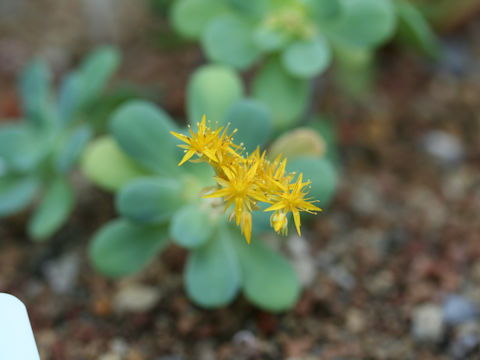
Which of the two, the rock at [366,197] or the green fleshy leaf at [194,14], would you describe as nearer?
the green fleshy leaf at [194,14]

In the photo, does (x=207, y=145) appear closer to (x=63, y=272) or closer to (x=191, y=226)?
(x=191, y=226)

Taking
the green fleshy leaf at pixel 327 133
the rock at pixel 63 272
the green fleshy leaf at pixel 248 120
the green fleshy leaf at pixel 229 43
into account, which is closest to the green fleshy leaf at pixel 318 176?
the green fleshy leaf at pixel 248 120

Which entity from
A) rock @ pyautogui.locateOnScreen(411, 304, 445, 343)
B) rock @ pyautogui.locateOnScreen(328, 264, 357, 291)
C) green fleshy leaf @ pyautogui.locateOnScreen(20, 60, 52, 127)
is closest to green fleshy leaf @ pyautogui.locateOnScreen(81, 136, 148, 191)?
green fleshy leaf @ pyautogui.locateOnScreen(20, 60, 52, 127)

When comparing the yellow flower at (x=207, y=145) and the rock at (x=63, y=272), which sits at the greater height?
the rock at (x=63, y=272)

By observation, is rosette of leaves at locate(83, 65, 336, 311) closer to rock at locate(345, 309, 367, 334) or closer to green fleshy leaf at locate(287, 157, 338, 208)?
green fleshy leaf at locate(287, 157, 338, 208)

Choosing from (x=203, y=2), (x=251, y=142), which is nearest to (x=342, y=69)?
(x=203, y=2)

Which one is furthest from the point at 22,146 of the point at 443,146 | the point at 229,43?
the point at 443,146

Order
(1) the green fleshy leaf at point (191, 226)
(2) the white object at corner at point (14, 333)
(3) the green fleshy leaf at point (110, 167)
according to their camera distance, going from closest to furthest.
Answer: (2) the white object at corner at point (14, 333), (1) the green fleshy leaf at point (191, 226), (3) the green fleshy leaf at point (110, 167)

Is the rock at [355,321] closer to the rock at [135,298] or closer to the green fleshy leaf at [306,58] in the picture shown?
the rock at [135,298]
